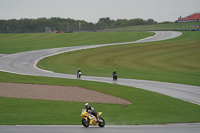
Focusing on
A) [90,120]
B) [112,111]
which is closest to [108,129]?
[90,120]

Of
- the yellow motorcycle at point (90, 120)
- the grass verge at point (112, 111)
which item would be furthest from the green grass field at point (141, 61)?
the yellow motorcycle at point (90, 120)

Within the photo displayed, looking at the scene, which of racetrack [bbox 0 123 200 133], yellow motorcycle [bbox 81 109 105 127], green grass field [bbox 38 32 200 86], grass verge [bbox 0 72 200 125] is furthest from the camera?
green grass field [bbox 38 32 200 86]

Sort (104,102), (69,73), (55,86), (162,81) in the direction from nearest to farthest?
(104,102) < (55,86) < (162,81) < (69,73)

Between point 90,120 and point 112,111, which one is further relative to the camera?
point 112,111

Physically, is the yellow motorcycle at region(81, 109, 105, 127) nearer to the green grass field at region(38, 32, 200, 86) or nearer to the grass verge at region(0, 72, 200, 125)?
the grass verge at region(0, 72, 200, 125)

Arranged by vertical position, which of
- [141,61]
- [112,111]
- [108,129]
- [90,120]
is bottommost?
[141,61]

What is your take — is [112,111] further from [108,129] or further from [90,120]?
[108,129]

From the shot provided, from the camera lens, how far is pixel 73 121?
2053cm

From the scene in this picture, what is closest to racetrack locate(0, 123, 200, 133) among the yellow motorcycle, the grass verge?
the yellow motorcycle

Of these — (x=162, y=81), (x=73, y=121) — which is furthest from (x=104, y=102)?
(x=162, y=81)

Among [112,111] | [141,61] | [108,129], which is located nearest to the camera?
[108,129]

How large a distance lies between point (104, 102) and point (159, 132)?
34.7ft

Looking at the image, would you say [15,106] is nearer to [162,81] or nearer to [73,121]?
[73,121]

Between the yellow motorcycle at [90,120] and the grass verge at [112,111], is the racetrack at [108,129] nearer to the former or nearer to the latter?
the yellow motorcycle at [90,120]
